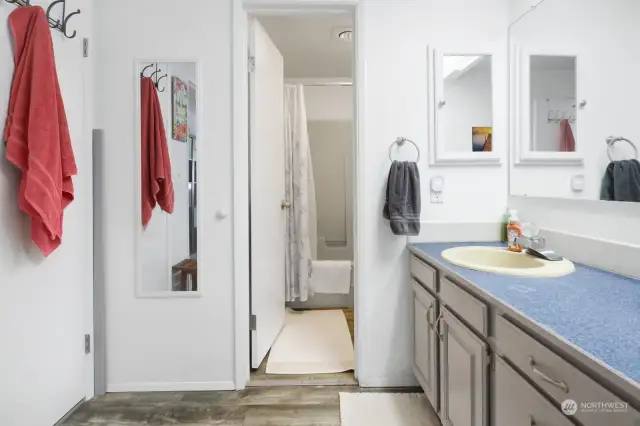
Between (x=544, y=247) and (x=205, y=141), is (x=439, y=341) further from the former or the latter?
(x=205, y=141)

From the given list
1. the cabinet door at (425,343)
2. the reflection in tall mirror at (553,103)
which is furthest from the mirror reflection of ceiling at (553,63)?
the cabinet door at (425,343)

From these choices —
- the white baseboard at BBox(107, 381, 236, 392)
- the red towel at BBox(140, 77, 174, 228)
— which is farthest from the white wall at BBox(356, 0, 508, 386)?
the red towel at BBox(140, 77, 174, 228)

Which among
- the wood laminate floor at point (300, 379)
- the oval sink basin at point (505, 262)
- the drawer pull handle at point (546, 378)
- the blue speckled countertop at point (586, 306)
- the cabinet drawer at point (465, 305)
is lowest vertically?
the wood laminate floor at point (300, 379)

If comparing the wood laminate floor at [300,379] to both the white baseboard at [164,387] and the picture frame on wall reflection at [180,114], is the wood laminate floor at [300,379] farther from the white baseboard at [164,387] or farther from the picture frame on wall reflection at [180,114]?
the picture frame on wall reflection at [180,114]

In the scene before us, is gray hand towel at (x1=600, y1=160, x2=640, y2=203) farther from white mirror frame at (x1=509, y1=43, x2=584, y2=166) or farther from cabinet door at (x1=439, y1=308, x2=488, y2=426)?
cabinet door at (x1=439, y1=308, x2=488, y2=426)

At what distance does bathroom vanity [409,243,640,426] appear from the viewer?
722mm

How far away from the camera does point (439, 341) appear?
1.64 metres

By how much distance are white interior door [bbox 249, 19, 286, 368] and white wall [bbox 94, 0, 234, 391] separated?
6.7 inches

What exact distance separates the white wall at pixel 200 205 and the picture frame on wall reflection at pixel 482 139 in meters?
1.38

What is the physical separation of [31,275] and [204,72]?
1296 millimetres

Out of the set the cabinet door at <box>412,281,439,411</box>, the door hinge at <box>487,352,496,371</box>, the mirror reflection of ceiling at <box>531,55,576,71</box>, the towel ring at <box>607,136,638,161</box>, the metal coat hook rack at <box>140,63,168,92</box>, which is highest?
the metal coat hook rack at <box>140,63,168,92</box>

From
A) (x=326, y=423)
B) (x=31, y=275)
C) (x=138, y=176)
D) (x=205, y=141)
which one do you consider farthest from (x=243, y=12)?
(x=326, y=423)

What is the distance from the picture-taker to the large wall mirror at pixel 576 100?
134 cm

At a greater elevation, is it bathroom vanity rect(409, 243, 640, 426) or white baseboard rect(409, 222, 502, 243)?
white baseboard rect(409, 222, 502, 243)
